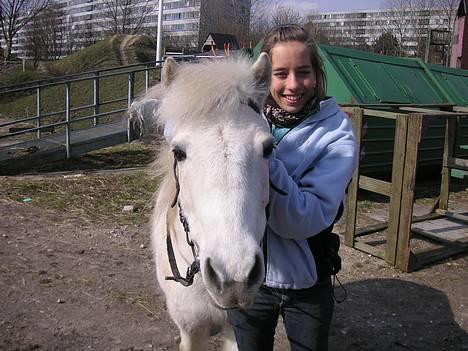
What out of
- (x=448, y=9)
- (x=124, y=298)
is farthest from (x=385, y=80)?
(x=448, y=9)

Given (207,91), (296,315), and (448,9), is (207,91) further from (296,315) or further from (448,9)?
(448,9)

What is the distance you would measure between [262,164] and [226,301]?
0.45 metres

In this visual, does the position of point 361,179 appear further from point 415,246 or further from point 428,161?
point 428,161

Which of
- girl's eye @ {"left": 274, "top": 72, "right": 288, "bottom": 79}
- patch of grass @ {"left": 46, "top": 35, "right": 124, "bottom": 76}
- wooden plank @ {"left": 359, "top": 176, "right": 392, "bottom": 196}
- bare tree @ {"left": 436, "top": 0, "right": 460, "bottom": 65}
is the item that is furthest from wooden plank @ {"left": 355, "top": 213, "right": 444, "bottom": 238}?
bare tree @ {"left": 436, "top": 0, "right": 460, "bottom": 65}

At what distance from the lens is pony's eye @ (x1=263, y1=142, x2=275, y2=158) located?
152cm

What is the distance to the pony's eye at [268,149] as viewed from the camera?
1519 mm

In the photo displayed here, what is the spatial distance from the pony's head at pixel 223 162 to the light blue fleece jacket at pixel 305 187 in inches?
5.2

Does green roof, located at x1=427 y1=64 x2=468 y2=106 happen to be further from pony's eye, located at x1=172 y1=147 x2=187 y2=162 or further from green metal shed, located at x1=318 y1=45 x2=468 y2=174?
pony's eye, located at x1=172 y1=147 x2=187 y2=162

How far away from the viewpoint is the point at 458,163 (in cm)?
567

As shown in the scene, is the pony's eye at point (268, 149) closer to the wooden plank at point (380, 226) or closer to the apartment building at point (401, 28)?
the wooden plank at point (380, 226)

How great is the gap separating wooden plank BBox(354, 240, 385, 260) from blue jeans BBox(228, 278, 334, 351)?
10.4 feet

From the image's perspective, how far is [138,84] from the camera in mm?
15469

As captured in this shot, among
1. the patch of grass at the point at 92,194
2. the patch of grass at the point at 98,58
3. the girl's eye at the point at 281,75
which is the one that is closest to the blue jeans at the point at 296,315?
the girl's eye at the point at 281,75

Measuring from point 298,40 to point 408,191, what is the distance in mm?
3143
